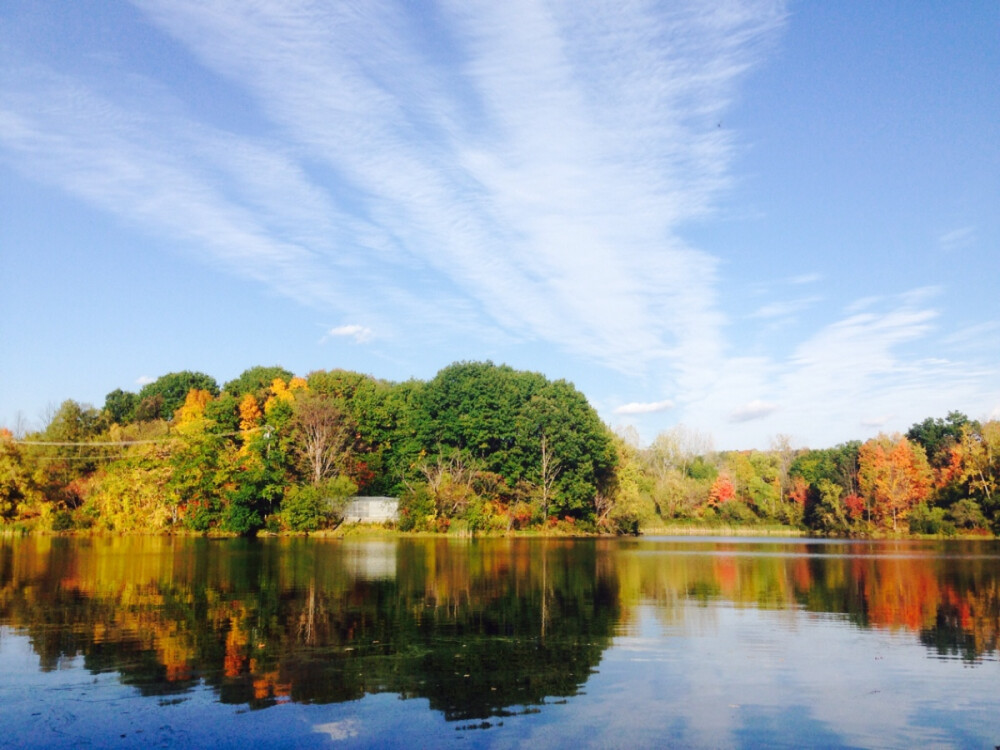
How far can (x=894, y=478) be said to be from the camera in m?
86.4

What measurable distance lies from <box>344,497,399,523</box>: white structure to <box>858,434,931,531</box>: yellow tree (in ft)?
190

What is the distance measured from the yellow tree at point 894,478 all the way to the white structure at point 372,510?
5782cm

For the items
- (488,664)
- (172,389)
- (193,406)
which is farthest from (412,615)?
(172,389)

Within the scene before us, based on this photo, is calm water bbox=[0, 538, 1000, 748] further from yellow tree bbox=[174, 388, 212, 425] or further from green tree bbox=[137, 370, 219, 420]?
green tree bbox=[137, 370, 219, 420]

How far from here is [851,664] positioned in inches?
503

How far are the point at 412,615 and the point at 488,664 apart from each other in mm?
5511

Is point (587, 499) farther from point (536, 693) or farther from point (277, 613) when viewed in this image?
point (536, 693)

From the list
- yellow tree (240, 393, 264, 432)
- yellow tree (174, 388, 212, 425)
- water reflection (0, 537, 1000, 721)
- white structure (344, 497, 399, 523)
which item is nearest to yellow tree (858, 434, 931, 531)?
water reflection (0, 537, 1000, 721)

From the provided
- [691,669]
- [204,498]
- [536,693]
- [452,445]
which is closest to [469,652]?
[536,693]

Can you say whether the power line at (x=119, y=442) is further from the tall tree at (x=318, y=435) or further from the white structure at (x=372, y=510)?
the white structure at (x=372, y=510)

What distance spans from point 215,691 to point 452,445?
64.5 m

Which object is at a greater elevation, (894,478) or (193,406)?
(193,406)

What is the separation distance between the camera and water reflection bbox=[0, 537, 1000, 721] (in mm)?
10945

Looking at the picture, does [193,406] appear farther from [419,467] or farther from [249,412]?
[419,467]
